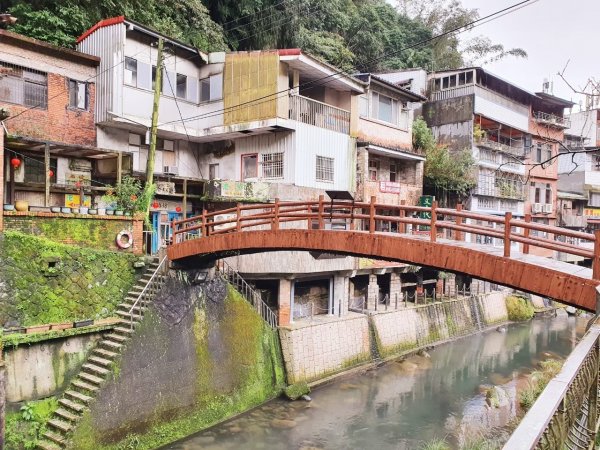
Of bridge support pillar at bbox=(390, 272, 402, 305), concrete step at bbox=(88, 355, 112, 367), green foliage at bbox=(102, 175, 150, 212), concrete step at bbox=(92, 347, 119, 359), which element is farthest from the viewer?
bridge support pillar at bbox=(390, 272, 402, 305)

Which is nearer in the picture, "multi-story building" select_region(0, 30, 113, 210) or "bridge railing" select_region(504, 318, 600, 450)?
"bridge railing" select_region(504, 318, 600, 450)

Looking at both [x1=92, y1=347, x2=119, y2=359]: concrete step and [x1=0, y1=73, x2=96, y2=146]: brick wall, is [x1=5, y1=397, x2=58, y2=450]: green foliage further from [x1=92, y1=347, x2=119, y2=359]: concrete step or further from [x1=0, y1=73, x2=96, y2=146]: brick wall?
[x1=0, y1=73, x2=96, y2=146]: brick wall

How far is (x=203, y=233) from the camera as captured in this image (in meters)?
14.6

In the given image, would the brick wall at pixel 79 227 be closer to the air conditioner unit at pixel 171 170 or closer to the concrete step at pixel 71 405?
the concrete step at pixel 71 405

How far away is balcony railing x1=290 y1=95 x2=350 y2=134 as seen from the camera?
20.3 meters

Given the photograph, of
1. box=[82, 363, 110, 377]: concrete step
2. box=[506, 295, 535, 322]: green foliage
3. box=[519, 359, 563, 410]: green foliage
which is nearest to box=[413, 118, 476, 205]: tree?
box=[506, 295, 535, 322]: green foliage

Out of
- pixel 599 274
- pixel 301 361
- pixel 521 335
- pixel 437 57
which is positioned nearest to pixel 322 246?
pixel 599 274

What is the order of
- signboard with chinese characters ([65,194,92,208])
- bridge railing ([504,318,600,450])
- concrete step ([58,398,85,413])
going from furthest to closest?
1. signboard with chinese characters ([65,194,92,208])
2. concrete step ([58,398,85,413])
3. bridge railing ([504,318,600,450])

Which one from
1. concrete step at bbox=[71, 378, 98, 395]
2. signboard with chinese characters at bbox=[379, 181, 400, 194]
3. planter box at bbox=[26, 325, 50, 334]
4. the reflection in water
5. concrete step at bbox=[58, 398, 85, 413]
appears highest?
signboard with chinese characters at bbox=[379, 181, 400, 194]

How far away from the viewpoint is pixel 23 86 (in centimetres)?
1728

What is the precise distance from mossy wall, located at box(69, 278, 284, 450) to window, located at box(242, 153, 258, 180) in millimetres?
6816

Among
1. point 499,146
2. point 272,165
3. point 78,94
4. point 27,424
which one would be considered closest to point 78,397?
point 27,424

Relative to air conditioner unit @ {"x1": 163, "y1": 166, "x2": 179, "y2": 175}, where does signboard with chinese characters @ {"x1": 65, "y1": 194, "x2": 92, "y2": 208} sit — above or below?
below

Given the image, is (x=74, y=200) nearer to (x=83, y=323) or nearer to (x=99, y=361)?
(x=83, y=323)
